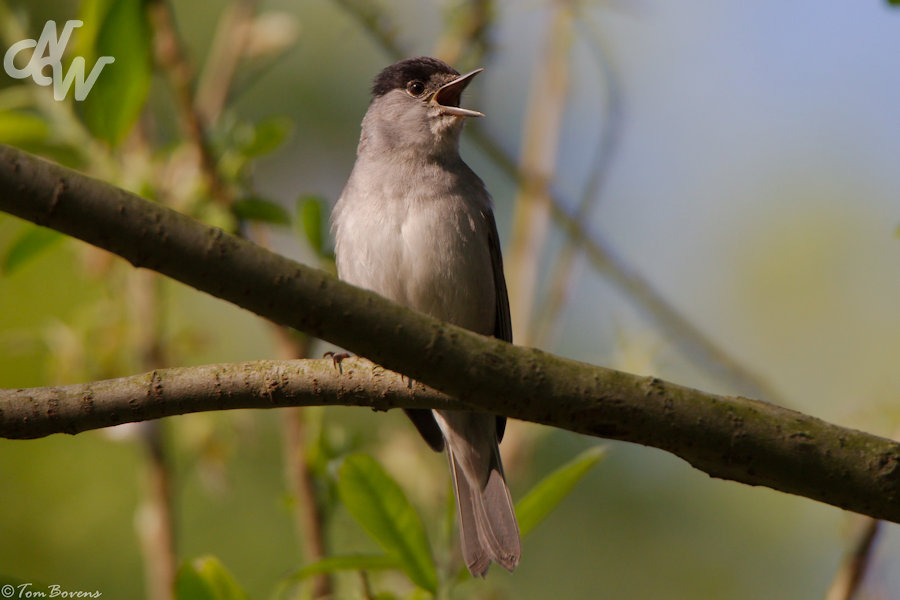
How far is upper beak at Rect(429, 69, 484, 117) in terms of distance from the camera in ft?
15.0

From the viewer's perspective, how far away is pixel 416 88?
195 inches

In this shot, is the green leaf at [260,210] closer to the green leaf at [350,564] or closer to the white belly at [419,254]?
the white belly at [419,254]

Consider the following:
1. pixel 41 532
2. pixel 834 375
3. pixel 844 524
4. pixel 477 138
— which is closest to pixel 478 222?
pixel 477 138

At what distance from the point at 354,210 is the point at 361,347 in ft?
7.72

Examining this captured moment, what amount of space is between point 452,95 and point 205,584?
3.03 meters

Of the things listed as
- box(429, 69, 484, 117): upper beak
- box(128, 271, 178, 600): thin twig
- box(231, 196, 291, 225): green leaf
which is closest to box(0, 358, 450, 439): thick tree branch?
box(128, 271, 178, 600): thin twig

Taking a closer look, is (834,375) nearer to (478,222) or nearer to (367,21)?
(478,222)

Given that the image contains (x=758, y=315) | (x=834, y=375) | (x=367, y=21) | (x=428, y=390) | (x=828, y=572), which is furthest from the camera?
(x=758, y=315)

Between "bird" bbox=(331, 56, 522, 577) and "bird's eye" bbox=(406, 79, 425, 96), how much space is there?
0.46 feet

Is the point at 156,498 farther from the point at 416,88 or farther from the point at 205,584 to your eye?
the point at 416,88

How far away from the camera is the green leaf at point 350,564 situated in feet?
8.60

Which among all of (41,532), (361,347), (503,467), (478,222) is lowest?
(41,532)

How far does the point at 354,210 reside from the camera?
13.8ft

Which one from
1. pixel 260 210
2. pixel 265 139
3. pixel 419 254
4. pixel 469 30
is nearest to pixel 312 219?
pixel 260 210
